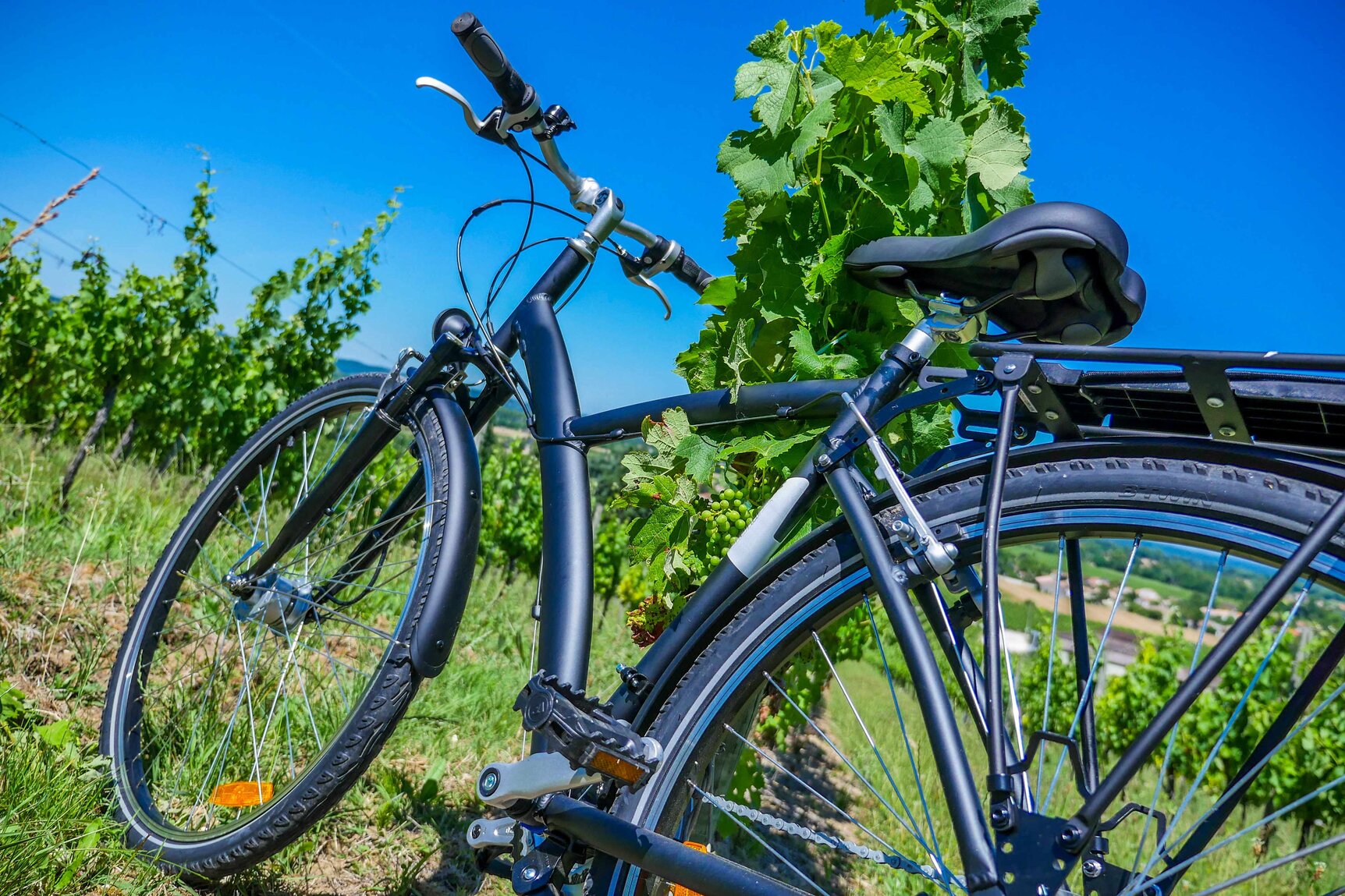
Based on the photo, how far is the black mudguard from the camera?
1493 mm

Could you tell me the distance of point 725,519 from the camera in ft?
5.67

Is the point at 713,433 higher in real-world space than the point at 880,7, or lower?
lower

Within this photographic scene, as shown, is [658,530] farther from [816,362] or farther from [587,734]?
[587,734]

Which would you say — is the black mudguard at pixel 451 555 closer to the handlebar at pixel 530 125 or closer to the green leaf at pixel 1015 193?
the handlebar at pixel 530 125

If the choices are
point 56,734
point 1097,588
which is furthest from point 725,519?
point 56,734

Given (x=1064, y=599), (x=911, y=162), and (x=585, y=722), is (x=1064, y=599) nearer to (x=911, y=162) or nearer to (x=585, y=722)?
(x=585, y=722)

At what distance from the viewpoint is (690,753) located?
1.29 metres

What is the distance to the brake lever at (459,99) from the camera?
1.79 meters

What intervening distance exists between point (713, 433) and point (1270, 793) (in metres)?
4.30

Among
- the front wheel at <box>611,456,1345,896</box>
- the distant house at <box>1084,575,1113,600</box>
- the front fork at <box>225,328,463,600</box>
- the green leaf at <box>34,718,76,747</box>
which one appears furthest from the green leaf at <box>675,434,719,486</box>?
the green leaf at <box>34,718,76,747</box>

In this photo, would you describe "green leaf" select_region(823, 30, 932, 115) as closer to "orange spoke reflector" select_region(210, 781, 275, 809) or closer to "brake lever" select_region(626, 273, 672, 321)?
Result: "brake lever" select_region(626, 273, 672, 321)

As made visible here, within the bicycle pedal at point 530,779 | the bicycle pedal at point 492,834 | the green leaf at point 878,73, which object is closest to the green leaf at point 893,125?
the green leaf at point 878,73

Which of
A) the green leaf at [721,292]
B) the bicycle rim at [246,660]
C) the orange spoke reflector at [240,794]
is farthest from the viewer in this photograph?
the green leaf at [721,292]

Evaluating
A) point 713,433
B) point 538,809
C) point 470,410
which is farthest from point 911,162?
point 538,809
